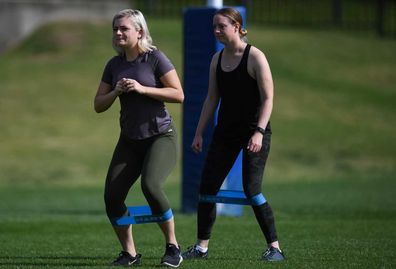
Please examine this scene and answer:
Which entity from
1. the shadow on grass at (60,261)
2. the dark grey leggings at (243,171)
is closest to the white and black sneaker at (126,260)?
the shadow on grass at (60,261)

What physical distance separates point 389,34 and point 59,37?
464 inches

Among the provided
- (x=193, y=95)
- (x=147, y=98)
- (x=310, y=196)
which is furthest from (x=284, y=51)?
(x=147, y=98)

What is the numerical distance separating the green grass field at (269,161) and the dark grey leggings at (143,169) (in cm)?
55

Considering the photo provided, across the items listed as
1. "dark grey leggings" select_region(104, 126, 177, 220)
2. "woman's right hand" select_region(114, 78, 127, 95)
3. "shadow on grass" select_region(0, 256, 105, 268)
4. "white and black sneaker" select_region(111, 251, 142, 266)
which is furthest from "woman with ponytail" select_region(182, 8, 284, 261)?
"shadow on grass" select_region(0, 256, 105, 268)

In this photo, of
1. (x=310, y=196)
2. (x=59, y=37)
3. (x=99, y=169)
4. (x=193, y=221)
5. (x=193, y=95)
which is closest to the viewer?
(x=193, y=221)

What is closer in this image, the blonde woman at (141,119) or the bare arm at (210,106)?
the blonde woman at (141,119)

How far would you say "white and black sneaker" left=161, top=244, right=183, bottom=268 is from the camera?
23.4 feet

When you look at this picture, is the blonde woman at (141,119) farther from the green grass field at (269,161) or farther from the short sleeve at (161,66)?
the green grass field at (269,161)

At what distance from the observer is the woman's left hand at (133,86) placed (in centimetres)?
688

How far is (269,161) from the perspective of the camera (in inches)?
882

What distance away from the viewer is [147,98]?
7.12 meters

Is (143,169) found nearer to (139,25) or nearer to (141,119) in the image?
(141,119)

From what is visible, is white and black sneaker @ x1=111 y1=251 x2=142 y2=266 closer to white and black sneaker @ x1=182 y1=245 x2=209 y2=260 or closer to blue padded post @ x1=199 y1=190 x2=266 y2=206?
white and black sneaker @ x1=182 y1=245 x2=209 y2=260

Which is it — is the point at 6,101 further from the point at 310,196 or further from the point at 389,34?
the point at 389,34
